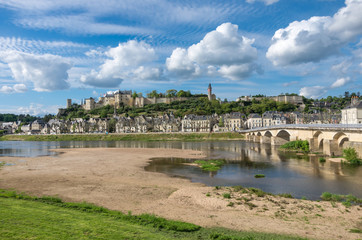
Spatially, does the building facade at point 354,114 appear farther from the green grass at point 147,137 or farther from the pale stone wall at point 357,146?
the green grass at point 147,137

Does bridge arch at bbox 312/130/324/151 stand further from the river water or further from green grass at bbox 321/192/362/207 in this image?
green grass at bbox 321/192/362/207

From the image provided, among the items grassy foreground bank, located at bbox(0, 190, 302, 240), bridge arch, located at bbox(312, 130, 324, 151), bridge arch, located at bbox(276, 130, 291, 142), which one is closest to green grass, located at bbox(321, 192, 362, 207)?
grassy foreground bank, located at bbox(0, 190, 302, 240)

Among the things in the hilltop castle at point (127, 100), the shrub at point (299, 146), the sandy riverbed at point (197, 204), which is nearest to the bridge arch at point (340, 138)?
the shrub at point (299, 146)

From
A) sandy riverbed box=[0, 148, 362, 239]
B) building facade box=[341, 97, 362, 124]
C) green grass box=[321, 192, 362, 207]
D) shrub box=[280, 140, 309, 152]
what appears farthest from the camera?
building facade box=[341, 97, 362, 124]

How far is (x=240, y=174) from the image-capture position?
27.1 metres

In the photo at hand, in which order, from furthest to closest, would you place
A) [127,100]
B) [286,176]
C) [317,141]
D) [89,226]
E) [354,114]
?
[127,100] < [354,114] < [317,141] < [286,176] < [89,226]

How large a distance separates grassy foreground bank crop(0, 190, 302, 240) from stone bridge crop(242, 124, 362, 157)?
29907 mm

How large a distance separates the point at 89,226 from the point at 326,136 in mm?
41679

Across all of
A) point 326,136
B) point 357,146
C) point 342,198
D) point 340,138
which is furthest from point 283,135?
point 342,198

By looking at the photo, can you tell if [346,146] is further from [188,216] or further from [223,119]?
[223,119]

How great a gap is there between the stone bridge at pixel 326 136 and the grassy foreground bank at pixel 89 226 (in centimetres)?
2991

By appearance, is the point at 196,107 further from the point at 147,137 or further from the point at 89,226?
the point at 89,226

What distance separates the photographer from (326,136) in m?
40.8

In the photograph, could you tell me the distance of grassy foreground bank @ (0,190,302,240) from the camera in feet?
32.4
